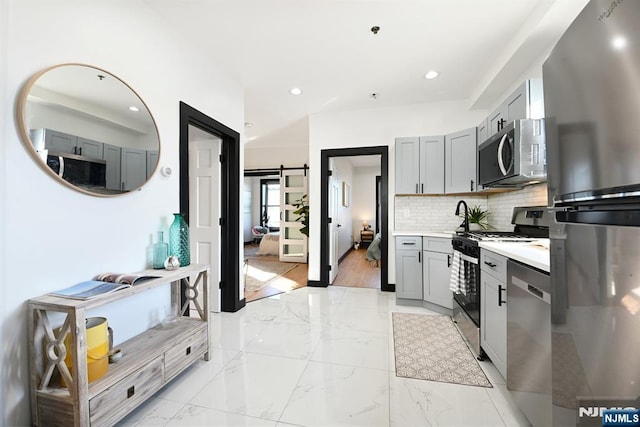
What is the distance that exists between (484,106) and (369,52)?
191 centimetres

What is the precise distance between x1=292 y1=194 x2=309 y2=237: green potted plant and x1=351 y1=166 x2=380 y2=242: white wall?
2.41 meters

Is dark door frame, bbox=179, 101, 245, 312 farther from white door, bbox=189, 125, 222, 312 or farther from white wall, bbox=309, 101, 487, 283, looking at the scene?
white wall, bbox=309, 101, 487, 283

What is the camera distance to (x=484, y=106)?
135 inches

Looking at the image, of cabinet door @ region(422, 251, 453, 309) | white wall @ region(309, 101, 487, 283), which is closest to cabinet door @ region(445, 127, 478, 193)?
white wall @ region(309, 101, 487, 283)

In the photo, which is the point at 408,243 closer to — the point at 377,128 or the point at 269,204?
the point at 377,128

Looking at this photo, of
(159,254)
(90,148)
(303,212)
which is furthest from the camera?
(303,212)

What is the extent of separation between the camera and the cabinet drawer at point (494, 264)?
1.61 metres

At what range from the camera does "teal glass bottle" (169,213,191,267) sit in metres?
1.95

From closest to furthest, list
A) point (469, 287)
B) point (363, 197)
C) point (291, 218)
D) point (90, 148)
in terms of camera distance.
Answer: point (90, 148), point (469, 287), point (291, 218), point (363, 197)

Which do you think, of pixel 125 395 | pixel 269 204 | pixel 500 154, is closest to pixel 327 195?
pixel 500 154

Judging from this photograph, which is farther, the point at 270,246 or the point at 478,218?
the point at 270,246

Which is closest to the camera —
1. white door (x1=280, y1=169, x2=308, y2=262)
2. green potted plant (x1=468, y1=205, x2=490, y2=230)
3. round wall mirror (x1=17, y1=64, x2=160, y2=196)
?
round wall mirror (x1=17, y1=64, x2=160, y2=196)

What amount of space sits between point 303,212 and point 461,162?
3399mm

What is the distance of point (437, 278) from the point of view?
297 cm
